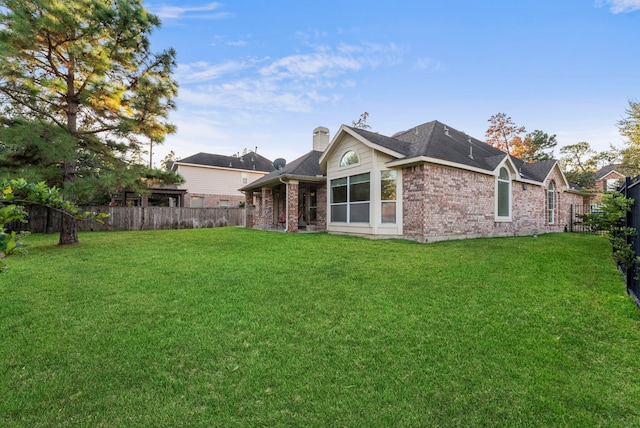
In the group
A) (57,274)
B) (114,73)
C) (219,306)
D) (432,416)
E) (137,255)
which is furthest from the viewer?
(114,73)

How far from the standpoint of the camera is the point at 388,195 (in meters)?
10.8

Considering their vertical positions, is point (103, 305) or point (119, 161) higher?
point (119, 161)

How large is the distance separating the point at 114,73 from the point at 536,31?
51.1 ft

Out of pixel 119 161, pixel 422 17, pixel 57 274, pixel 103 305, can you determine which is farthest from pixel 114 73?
pixel 422 17

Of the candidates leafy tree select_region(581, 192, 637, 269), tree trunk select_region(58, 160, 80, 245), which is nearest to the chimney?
tree trunk select_region(58, 160, 80, 245)

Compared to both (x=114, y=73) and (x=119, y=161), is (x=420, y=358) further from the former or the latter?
(x=114, y=73)

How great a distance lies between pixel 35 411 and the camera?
2111mm

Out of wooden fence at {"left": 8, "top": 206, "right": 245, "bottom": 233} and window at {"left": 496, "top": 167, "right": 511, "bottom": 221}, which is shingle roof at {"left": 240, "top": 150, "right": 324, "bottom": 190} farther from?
window at {"left": 496, "top": 167, "right": 511, "bottom": 221}

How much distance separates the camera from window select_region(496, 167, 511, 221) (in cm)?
1257

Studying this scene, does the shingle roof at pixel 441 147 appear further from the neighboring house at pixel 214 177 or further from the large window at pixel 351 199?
the neighboring house at pixel 214 177

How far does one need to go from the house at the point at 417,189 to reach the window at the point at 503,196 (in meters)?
0.04

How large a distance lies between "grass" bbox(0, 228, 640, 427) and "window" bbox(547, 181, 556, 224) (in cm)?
1300

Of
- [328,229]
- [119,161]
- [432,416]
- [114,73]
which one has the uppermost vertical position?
[114,73]

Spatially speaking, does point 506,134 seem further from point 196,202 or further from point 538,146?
point 196,202
